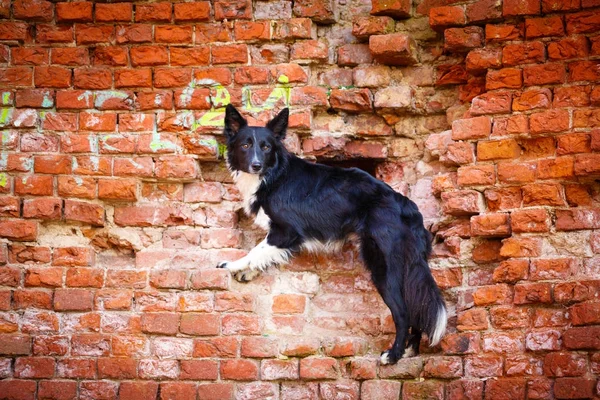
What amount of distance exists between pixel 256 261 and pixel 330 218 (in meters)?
0.53

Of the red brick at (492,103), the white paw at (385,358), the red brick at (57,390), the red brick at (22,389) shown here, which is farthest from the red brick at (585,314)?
→ the red brick at (22,389)

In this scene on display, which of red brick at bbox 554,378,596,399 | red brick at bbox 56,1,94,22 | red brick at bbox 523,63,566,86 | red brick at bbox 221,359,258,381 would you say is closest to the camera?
red brick at bbox 554,378,596,399

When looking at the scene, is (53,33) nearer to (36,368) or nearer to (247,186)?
(247,186)

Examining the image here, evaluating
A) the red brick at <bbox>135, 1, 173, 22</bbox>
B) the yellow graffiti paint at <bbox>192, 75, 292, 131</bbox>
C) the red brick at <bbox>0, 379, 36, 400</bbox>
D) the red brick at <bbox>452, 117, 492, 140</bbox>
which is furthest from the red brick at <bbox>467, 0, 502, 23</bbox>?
the red brick at <bbox>0, 379, 36, 400</bbox>

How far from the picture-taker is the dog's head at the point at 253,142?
5652 mm

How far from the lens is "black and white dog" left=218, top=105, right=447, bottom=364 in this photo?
5395mm

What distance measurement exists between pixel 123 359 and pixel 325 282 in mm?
1319

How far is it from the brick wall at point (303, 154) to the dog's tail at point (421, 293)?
143mm

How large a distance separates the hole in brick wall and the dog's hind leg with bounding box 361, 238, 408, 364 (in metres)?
0.84

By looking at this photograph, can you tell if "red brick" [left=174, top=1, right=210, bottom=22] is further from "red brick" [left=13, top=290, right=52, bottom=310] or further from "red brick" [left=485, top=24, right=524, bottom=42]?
"red brick" [left=13, top=290, right=52, bottom=310]

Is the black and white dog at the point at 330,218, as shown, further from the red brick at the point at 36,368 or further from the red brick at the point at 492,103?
the red brick at the point at 36,368

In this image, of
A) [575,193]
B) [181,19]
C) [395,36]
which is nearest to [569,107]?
[575,193]

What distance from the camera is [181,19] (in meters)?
5.87

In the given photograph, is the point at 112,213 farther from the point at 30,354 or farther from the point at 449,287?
the point at 449,287
